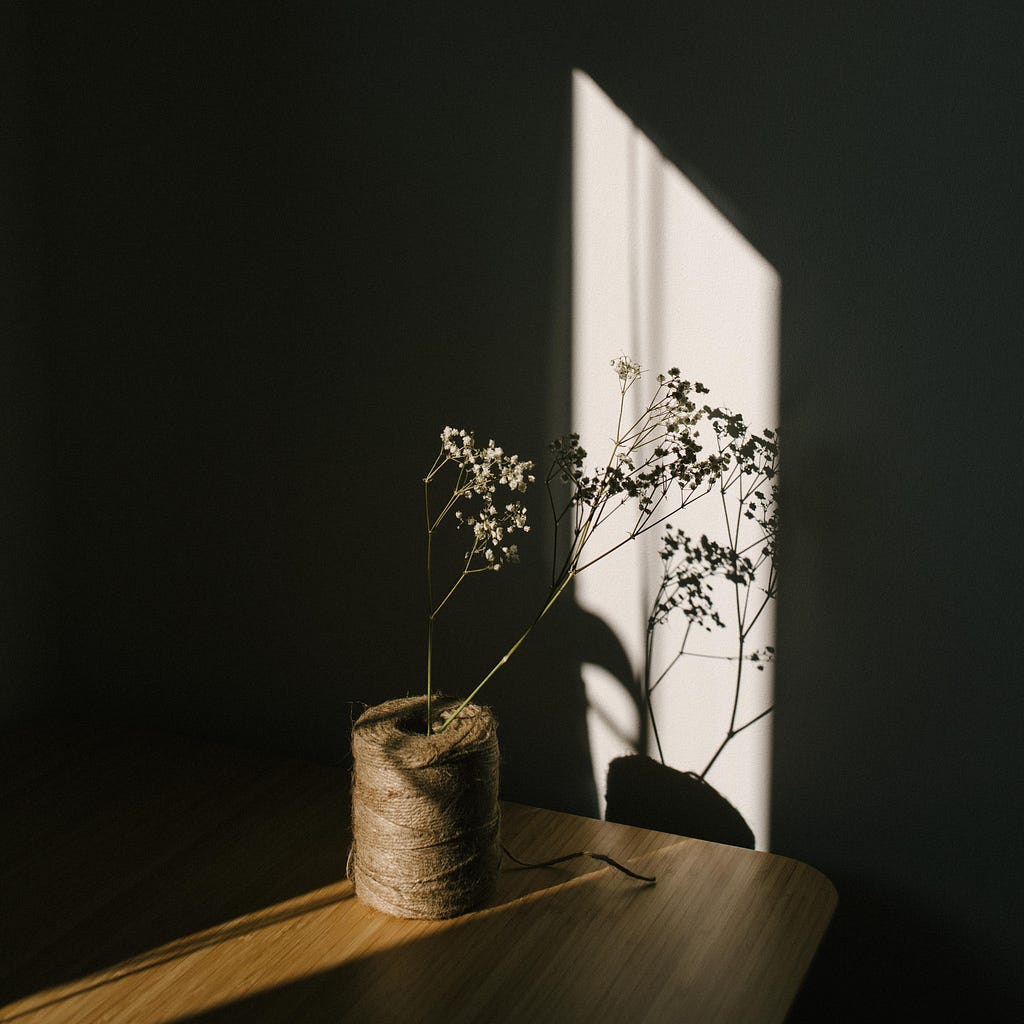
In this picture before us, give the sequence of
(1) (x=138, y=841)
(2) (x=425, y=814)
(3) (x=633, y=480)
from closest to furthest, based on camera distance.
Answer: (2) (x=425, y=814)
(3) (x=633, y=480)
(1) (x=138, y=841)

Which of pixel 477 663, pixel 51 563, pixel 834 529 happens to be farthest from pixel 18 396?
pixel 834 529

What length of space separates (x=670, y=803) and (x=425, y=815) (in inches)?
20.6

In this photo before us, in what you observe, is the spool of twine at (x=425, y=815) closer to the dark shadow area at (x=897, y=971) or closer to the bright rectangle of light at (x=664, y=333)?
the bright rectangle of light at (x=664, y=333)

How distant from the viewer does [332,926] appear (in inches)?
56.2

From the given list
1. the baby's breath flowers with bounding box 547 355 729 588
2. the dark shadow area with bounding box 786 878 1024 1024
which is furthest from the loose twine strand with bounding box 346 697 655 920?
the dark shadow area with bounding box 786 878 1024 1024

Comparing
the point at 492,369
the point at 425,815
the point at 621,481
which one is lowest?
the point at 425,815

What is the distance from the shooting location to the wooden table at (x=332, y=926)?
1.27 meters

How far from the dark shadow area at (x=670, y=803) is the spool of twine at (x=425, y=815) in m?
0.34

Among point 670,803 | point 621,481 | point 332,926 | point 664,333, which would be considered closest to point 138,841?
point 332,926

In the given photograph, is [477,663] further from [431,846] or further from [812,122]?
[812,122]

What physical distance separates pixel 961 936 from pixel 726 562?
2.13 ft

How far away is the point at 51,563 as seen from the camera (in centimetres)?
224

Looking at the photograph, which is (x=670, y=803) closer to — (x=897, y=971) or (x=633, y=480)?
(x=897, y=971)

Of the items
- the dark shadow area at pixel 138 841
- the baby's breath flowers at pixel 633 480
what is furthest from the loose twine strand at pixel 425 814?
the baby's breath flowers at pixel 633 480
